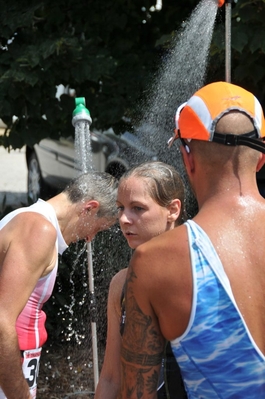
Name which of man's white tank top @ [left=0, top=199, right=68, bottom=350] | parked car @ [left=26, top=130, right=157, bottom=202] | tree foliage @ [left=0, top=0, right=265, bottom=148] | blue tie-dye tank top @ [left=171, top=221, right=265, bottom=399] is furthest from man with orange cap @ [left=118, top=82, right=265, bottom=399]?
parked car @ [left=26, top=130, right=157, bottom=202]

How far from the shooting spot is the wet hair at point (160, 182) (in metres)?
2.64

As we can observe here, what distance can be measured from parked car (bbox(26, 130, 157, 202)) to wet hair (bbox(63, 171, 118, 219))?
225cm

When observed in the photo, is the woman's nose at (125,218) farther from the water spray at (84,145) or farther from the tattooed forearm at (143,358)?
the water spray at (84,145)

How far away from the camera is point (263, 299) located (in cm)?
175

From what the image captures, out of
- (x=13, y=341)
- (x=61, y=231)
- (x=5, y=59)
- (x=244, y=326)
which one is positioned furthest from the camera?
(x=5, y=59)

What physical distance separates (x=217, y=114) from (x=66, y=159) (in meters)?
6.89

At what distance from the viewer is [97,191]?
11.2 ft

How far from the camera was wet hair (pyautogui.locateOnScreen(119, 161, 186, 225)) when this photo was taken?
2.64 metres

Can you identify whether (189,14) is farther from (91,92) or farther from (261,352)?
(261,352)

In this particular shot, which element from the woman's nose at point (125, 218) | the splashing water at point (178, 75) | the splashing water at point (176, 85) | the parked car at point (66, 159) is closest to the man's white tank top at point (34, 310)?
the woman's nose at point (125, 218)

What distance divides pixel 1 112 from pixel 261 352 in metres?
3.95

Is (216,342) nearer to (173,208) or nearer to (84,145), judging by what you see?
(173,208)

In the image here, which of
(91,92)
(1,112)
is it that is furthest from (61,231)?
(91,92)

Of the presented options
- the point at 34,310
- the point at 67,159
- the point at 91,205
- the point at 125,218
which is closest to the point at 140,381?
the point at 125,218
